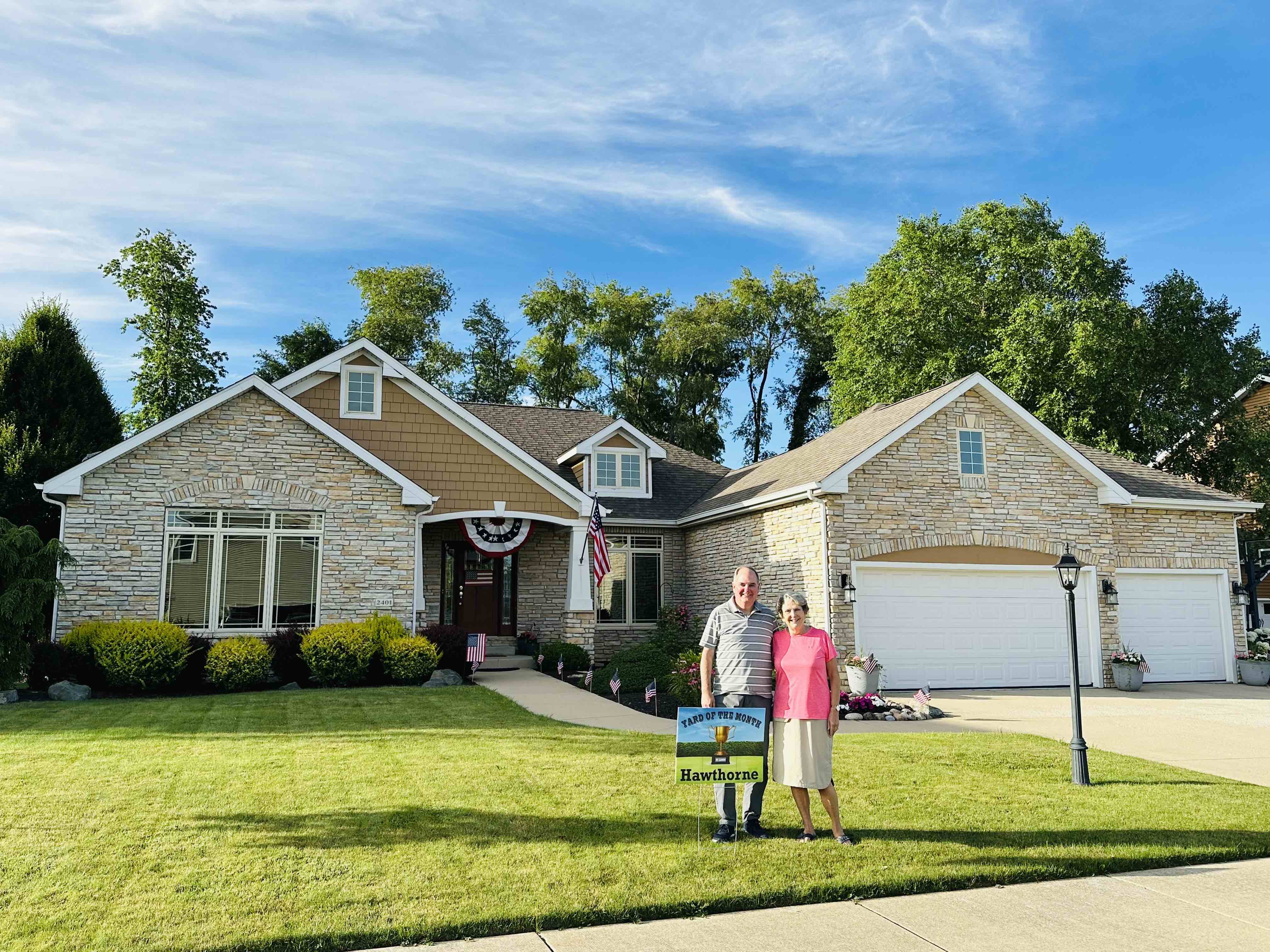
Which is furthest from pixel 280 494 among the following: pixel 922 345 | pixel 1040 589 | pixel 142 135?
pixel 922 345

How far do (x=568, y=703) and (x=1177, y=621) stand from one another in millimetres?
12861

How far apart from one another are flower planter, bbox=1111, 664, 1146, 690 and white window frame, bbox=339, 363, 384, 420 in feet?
49.3

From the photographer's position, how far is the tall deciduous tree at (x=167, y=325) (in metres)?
28.0

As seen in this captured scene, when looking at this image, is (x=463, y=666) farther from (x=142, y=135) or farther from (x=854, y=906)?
(x=854, y=906)

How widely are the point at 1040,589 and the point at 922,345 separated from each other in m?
15.5

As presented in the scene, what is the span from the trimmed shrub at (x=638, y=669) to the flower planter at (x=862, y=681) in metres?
3.03

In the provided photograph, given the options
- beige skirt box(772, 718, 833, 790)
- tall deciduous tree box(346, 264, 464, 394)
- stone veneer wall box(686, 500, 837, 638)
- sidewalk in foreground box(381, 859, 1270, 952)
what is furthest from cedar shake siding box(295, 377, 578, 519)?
tall deciduous tree box(346, 264, 464, 394)

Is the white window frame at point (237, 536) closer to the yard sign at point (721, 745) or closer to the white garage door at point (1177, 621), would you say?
the yard sign at point (721, 745)

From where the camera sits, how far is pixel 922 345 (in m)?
30.5

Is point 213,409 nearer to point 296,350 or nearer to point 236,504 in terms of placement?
point 236,504

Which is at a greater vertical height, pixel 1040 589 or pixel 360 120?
pixel 360 120

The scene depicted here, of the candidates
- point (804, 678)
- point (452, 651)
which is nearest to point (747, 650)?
point (804, 678)

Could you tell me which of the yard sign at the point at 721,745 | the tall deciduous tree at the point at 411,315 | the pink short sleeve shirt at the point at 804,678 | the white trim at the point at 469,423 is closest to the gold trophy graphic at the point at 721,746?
the yard sign at the point at 721,745

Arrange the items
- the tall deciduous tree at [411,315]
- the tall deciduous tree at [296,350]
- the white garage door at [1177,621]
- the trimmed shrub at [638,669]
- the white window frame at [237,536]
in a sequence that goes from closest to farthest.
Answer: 1. the white window frame at [237,536]
2. the trimmed shrub at [638,669]
3. the white garage door at [1177,621]
4. the tall deciduous tree at [296,350]
5. the tall deciduous tree at [411,315]
